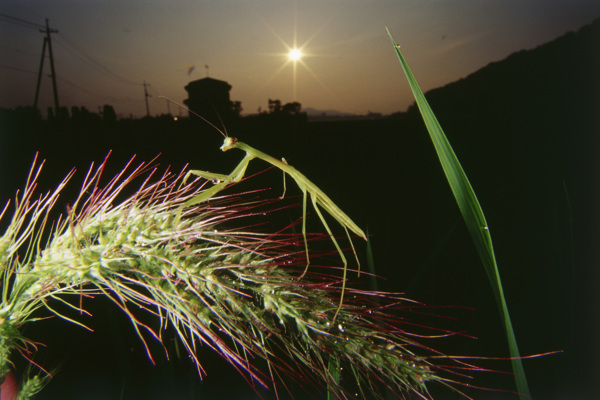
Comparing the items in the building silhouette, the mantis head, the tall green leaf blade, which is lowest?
the tall green leaf blade

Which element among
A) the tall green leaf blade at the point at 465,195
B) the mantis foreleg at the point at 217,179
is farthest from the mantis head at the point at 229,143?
the tall green leaf blade at the point at 465,195

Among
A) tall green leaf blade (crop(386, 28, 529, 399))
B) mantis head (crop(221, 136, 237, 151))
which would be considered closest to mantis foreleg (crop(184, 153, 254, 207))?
mantis head (crop(221, 136, 237, 151))

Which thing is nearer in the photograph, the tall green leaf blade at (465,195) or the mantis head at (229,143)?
the tall green leaf blade at (465,195)

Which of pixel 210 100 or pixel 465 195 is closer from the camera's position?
pixel 465 195

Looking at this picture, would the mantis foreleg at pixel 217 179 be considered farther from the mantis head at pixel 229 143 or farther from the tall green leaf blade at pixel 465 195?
the tall green leaf blade at pixel 465 195

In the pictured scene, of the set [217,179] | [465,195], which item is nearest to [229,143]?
[217,179]

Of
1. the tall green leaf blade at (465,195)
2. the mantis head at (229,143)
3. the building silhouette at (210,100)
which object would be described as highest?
the building silhouette at (210,100)

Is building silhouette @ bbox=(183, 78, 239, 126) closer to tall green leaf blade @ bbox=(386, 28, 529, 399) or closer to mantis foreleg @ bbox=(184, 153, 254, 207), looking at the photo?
mantis foreleg @ bbox=(184, 153, 254, 207)

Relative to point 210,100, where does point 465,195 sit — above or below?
below

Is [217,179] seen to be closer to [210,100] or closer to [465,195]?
[210,100]
